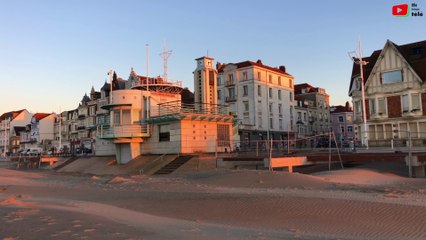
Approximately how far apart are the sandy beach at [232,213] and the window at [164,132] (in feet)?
64.5

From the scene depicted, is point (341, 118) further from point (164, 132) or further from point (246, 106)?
point (164, 132)

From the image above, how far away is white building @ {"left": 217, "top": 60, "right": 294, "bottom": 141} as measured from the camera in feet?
220

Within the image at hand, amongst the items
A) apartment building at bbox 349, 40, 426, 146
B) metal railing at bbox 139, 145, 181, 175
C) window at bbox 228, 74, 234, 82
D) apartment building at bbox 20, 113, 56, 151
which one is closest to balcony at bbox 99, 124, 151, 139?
metal railing at bbox 139, 145, 181, 175

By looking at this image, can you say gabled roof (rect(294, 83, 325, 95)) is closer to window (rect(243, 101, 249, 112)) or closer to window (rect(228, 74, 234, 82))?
window (rect(228, 74, 234, 82))

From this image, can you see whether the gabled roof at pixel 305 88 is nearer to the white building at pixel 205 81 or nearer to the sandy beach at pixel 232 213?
the white building at pixel 205 81

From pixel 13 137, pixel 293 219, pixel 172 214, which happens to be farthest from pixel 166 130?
pixel 13 137

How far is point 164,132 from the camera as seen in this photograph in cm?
4088

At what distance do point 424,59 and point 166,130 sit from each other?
32098 millimetres

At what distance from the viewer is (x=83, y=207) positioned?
51.5ft

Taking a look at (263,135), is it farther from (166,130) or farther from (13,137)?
(13,137)

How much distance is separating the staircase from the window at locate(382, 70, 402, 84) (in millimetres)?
27953

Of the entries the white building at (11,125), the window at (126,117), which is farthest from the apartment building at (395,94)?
the white building at (11,125)

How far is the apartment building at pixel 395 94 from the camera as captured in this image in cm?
4469

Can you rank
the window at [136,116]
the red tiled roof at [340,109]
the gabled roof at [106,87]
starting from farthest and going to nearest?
the red tiled roof at [340,109]
the gabled roof at [106,87]
the window at [136,116]
